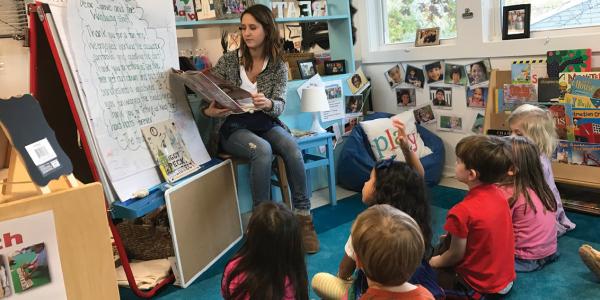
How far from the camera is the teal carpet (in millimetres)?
1910

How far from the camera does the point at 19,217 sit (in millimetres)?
1404

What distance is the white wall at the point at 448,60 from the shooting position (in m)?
2.81

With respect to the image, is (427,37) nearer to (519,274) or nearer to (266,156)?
(266,156)

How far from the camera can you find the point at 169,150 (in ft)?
7.50

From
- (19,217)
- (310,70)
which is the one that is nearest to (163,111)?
(19,217)

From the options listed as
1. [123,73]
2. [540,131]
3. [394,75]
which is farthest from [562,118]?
[123,73]

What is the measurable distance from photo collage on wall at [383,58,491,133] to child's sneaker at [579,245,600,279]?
1.38 meters

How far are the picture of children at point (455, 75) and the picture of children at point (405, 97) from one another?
1.06ft

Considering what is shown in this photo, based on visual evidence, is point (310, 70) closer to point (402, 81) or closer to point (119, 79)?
point (402, 81)

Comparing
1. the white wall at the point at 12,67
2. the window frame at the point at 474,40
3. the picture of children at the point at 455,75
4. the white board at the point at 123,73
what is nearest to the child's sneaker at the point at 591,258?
the window frame at the point at 474,40

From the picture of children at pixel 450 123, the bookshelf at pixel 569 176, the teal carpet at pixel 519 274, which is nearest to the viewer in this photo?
the teal carpet at pixel 519 274

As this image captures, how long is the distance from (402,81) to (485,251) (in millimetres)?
2167

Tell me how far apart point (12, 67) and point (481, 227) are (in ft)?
9.05

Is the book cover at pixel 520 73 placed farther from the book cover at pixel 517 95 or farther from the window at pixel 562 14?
the window at pixel 562 14
